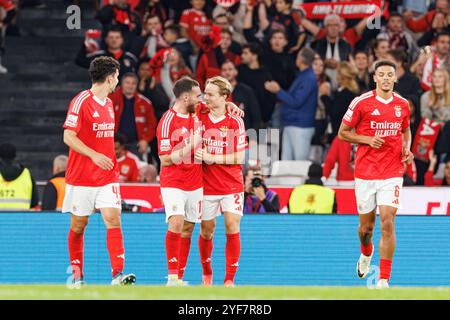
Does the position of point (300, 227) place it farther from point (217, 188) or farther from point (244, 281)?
→ point (217, 188)

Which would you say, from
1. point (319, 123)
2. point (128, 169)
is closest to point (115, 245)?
point (128, 169)

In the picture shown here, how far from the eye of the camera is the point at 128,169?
66.5ft

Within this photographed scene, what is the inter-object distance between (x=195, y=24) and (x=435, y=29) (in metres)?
3.78

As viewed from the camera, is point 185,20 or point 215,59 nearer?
point 215,59

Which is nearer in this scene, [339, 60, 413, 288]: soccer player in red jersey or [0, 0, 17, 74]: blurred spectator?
[339, 60, 413, 288]: soccer player in red jersey

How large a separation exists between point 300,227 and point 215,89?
288cm

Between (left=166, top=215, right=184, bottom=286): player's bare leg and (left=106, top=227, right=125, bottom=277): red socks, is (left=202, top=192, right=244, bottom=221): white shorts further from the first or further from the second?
(left=106, top=227, right=125, bottom=277): red socks

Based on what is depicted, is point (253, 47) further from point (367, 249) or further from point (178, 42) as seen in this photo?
point (367, 249)

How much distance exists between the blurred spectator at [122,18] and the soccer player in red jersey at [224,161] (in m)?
7.81

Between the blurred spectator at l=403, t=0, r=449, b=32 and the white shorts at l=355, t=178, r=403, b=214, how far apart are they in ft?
27.1

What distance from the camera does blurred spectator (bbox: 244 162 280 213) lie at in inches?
705

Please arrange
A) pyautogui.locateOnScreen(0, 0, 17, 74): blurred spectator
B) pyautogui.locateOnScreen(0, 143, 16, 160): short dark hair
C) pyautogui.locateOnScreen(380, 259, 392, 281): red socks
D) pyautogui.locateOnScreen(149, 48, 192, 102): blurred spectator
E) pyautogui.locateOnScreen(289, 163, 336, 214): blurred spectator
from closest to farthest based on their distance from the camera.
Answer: pyautogui.locateOnScreen(380, 259, 392, 281): red socks, pyautogui.locateOnScreen(289, 163, 336, 214): blurred spectator, pyautogui.locateOnScreen(0, 143, 16, 160): short dark hair, pyautogui.locateOnScreen(149, 48, 192, 102): blurred spectator, pyautogui.locateOnScreen(0, 0, 17, 74): blurred spectator

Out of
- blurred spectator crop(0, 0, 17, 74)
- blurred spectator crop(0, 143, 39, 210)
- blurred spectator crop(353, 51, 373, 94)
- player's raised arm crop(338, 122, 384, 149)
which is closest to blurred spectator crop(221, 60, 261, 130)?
blurred spectator crop(353, 51, 373, 94)
